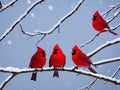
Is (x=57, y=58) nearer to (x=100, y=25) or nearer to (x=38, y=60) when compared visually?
(x=38, y=60)

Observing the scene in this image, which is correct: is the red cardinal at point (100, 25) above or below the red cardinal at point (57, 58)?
above

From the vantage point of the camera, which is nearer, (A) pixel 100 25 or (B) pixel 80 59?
(B) pixel 80 59

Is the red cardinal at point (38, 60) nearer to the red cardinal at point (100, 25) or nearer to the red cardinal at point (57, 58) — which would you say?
the red cardinal at point (57, 58)

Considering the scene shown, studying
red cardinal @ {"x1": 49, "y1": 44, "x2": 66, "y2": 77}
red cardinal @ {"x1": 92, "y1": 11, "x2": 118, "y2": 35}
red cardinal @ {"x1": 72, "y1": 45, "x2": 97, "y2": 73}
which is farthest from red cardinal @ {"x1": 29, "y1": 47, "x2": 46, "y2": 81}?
→ red cardinal @ {"x1": 92, "y1": 11, "x2": 118, "y2": 35}

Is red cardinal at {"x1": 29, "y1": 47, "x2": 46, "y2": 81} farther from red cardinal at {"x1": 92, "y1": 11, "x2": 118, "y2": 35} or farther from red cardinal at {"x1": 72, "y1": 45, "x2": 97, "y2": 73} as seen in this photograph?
red cardinal at {"x1": 92, "y1": 11, "x2": 118, "y2": 35}

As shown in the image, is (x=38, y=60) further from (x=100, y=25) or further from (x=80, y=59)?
(x=100, y=25)

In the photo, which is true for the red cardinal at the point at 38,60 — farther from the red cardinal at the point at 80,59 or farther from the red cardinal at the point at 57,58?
the red cardinal at the point at 80,59

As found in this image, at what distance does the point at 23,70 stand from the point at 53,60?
16.0 inches

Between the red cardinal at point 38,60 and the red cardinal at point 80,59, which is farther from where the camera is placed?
the red cardinal at point 38,60

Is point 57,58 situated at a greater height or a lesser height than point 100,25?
lesser

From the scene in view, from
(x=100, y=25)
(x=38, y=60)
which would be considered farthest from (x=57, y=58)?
(x=100, y=25)

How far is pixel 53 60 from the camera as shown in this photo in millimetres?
1604

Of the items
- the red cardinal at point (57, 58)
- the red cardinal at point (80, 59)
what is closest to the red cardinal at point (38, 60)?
the red cardinal at point (57, 58)

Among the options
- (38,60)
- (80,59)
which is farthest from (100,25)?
(38,60)
